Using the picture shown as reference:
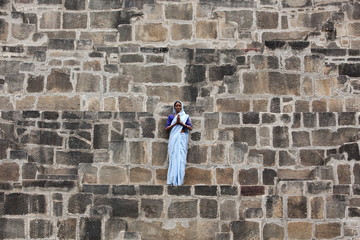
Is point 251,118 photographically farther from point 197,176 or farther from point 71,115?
point 71,115

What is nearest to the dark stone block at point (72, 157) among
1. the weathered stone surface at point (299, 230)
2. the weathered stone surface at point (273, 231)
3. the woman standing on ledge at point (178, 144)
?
the woman standing on ledge at point (178, 144)

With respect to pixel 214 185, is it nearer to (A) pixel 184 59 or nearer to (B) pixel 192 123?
(B) pixel 192 123

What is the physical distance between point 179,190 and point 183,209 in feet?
1.09

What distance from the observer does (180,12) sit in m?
20.3

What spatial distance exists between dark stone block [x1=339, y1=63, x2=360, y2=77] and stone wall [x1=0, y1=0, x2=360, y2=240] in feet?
0.10

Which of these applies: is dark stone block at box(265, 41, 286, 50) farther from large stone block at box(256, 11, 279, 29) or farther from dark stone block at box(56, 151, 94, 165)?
dark stone block at box(56, 151, 94, 165)

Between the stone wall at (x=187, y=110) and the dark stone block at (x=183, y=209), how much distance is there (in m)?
0.02

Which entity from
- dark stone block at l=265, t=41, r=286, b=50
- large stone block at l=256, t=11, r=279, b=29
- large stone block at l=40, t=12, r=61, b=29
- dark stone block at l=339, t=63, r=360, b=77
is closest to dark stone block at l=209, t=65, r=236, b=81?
dark stone block at l=265, t=41, r=286, b=50

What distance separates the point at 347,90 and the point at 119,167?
5097mm

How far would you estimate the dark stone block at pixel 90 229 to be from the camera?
15461 millimetres

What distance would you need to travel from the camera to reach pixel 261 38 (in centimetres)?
2077

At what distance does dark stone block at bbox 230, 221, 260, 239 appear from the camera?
1550 cm

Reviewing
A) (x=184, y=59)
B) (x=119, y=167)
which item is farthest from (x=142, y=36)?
(x=119, y=167)

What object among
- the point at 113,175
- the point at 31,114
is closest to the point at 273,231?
the point at 113,175
